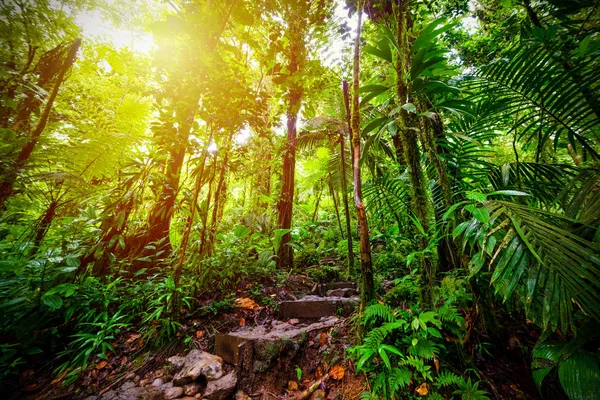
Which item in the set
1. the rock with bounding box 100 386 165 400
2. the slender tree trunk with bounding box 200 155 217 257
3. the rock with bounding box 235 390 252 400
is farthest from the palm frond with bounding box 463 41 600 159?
the rock with bounding box 100 386 165 400

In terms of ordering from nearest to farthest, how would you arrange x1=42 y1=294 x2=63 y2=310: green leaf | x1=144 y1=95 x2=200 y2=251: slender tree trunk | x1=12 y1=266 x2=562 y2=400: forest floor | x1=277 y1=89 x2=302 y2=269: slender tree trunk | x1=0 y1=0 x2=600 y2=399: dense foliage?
x1=0 y1=0 x2=600 y2=399: dense foliage < x1=12 y1=266 x2=562 y2=400: forest floor < x1=42 y1=294 x2=63 y2=310: green leaf < x1=144 y1=95 x2=200 y2=251: slender tree trunk < x1=277 y1=89 x2=302 y2=269: slender tree trunk

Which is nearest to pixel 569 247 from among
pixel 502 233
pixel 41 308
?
pixel 502 233

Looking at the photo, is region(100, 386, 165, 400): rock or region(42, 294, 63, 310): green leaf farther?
region(42, 294, 63, 310): green leaf

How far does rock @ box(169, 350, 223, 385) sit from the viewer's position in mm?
1985

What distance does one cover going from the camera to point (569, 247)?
1.16 metres

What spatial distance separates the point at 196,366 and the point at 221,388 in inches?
14.4

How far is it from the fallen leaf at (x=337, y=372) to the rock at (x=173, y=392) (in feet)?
4.26

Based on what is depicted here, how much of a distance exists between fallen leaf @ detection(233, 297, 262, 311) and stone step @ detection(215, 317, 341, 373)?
0.49m

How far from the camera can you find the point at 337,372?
5.84 feet

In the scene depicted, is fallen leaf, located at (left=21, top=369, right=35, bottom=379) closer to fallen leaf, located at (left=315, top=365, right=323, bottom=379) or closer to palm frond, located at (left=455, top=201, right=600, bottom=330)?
fallen leaf, located at (left=315, top=365, right=323, bottom=379)

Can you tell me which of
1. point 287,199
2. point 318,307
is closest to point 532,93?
point 318,307

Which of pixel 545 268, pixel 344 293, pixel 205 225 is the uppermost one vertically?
pixel 205 225

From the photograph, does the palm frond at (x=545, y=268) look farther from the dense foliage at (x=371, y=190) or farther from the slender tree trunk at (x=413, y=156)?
the slender tree trunk at (x=413, y=156)

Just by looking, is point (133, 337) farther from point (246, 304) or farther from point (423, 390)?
point (423, 390)
